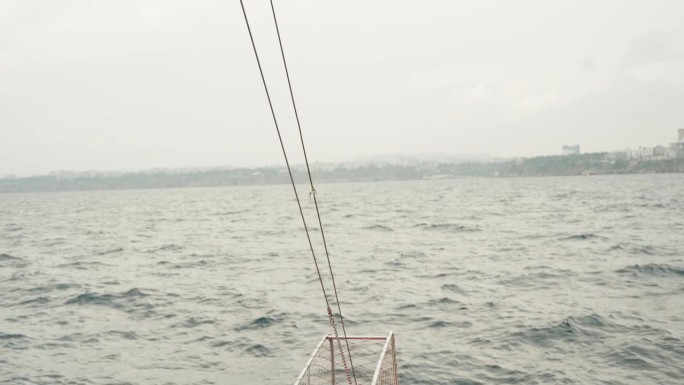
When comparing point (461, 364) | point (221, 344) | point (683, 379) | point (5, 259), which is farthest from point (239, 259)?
point (683, 379)

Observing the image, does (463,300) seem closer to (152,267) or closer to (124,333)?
(124,333)

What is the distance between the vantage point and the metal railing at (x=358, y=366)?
10.6 metres

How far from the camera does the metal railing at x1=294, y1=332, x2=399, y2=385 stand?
419 inches

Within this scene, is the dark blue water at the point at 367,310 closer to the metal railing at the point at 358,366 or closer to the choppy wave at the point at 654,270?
the choppy wave at the point at 654,270

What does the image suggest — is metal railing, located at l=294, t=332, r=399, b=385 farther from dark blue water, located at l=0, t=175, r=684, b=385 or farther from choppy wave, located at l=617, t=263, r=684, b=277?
choppy wave, located at l=617, t=263, r=684, b=277

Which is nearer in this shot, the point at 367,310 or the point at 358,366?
the point at 358,366

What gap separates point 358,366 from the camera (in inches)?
552

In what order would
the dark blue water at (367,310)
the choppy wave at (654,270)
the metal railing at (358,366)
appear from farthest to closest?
the choppy wave at (654,270) < the dark blue water at (367,310) < the metal railing at (358,366)

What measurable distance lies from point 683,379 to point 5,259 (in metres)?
40.4

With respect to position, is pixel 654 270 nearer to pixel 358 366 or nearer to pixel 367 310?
pixel 367 310

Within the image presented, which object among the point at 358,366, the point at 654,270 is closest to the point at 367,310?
the point at 358,366

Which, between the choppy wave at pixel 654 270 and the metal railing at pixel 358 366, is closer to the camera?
the metal railing at pixel 358 366

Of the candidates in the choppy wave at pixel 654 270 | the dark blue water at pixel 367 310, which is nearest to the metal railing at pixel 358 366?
the dark blue water at pixel 367 310

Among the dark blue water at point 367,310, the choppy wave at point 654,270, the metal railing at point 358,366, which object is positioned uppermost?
the metal railing at point 358,366
